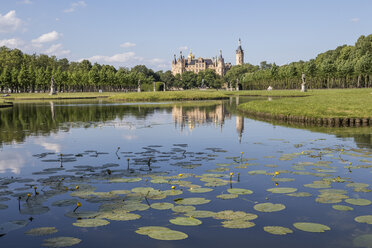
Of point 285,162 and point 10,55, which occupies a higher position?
point 10,55

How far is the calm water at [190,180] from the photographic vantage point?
24.3 feet

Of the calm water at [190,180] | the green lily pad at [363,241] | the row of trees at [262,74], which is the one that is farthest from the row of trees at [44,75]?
the green lily pad at [363,241]

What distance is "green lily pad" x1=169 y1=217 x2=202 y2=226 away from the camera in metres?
7.46

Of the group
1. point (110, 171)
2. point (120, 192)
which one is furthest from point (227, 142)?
point (120, 192)

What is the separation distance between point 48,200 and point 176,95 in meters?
71.3

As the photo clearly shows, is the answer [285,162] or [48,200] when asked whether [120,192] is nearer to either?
[48,200]

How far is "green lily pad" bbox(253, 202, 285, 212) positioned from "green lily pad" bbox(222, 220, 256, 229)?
2.55 ft

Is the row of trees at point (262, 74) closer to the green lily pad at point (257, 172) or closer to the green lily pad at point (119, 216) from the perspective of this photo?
the green lily pad at point (257, 172)

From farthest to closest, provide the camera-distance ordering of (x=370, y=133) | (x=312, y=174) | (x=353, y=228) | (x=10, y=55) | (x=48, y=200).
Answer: (x=10, y=55), (x=370, y=133), (x=312, y=174), (x=48, y=200), (x=353, y=228)

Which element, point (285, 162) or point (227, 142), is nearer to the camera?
point (285, 162)

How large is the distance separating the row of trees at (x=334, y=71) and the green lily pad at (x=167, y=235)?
97375 millimetres

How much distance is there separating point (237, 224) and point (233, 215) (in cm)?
53

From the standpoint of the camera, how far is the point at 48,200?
937 centimetres

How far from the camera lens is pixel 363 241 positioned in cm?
684
